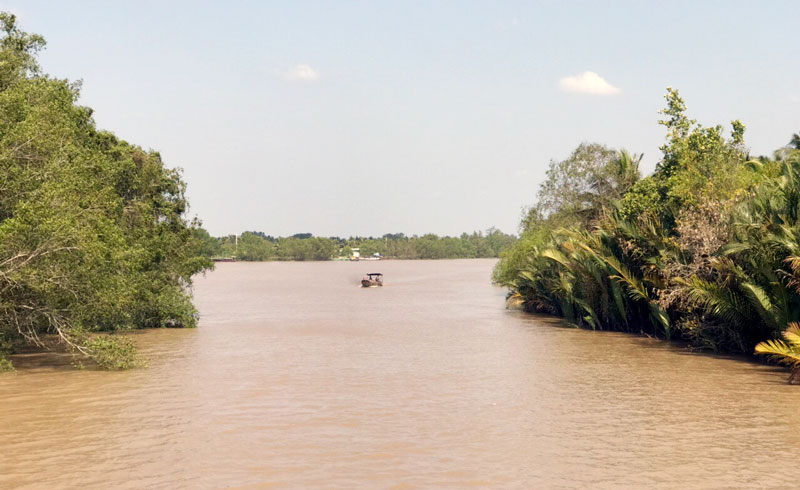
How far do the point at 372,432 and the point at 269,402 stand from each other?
→ 4.23m

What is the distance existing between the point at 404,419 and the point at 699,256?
13979 mm

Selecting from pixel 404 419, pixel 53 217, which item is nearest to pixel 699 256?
pixel 404 419

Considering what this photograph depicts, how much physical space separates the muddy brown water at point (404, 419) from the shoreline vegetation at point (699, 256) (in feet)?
4.80

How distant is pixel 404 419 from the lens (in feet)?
53.3

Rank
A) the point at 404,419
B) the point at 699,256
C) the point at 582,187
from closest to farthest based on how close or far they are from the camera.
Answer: the point at 404,419
the point at 699,256
the point at 582,187

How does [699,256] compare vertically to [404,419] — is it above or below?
above

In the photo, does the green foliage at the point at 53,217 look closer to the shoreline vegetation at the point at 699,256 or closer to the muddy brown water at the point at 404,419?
the muddy brown water at the point at 404,419

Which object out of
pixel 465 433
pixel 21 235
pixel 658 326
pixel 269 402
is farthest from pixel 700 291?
pixel 21 235

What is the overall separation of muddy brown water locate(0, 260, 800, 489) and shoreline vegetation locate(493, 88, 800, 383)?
1.46 metres

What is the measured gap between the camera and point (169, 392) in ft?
64.1

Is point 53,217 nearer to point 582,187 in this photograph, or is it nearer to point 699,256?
point 699,256

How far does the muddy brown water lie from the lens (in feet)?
39.3

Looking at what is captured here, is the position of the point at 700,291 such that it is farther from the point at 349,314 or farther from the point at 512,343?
the point at 349,314

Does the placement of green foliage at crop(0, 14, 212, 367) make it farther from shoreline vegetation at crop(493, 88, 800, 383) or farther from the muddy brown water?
shoreline vegetation at crop(493, 88, 800, 383)
